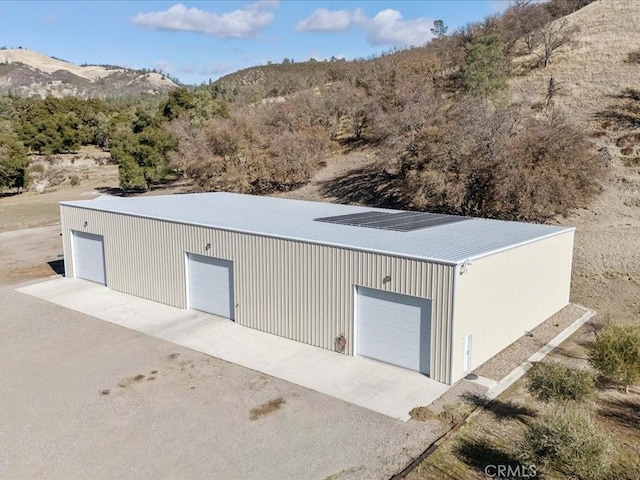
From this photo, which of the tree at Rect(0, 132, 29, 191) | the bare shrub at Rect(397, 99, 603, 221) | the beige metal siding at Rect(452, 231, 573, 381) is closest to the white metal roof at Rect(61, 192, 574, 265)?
the beige metal siding at Rect(452, 231, 573, 381)

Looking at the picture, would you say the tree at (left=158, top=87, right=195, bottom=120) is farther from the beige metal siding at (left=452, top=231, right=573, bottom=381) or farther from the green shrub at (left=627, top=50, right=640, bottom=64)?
the beige metal siding at (left=452, top=231, right=573, bottom=381)

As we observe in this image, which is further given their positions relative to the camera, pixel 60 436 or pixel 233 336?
pixel 233 336

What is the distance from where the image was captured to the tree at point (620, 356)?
387 inches

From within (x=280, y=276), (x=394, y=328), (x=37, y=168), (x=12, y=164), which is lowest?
(x=394, y=328)

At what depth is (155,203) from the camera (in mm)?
20312

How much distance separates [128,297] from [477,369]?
442 inches

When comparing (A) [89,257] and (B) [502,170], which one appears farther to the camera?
(B) [502,170]

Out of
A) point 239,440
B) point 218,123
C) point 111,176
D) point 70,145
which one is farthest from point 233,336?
point 70,145

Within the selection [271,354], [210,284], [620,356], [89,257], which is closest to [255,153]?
[89,257]

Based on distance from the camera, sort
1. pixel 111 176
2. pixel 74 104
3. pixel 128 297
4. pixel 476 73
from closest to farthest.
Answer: pixel 128 297, pixel 476 73, pixel 111 176, pixel 74 104

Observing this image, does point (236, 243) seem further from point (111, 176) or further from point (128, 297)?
point (111, 176)

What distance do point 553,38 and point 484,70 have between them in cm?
1362

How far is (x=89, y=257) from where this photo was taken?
19.0 meters

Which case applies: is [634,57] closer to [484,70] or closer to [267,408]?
[484,70]
